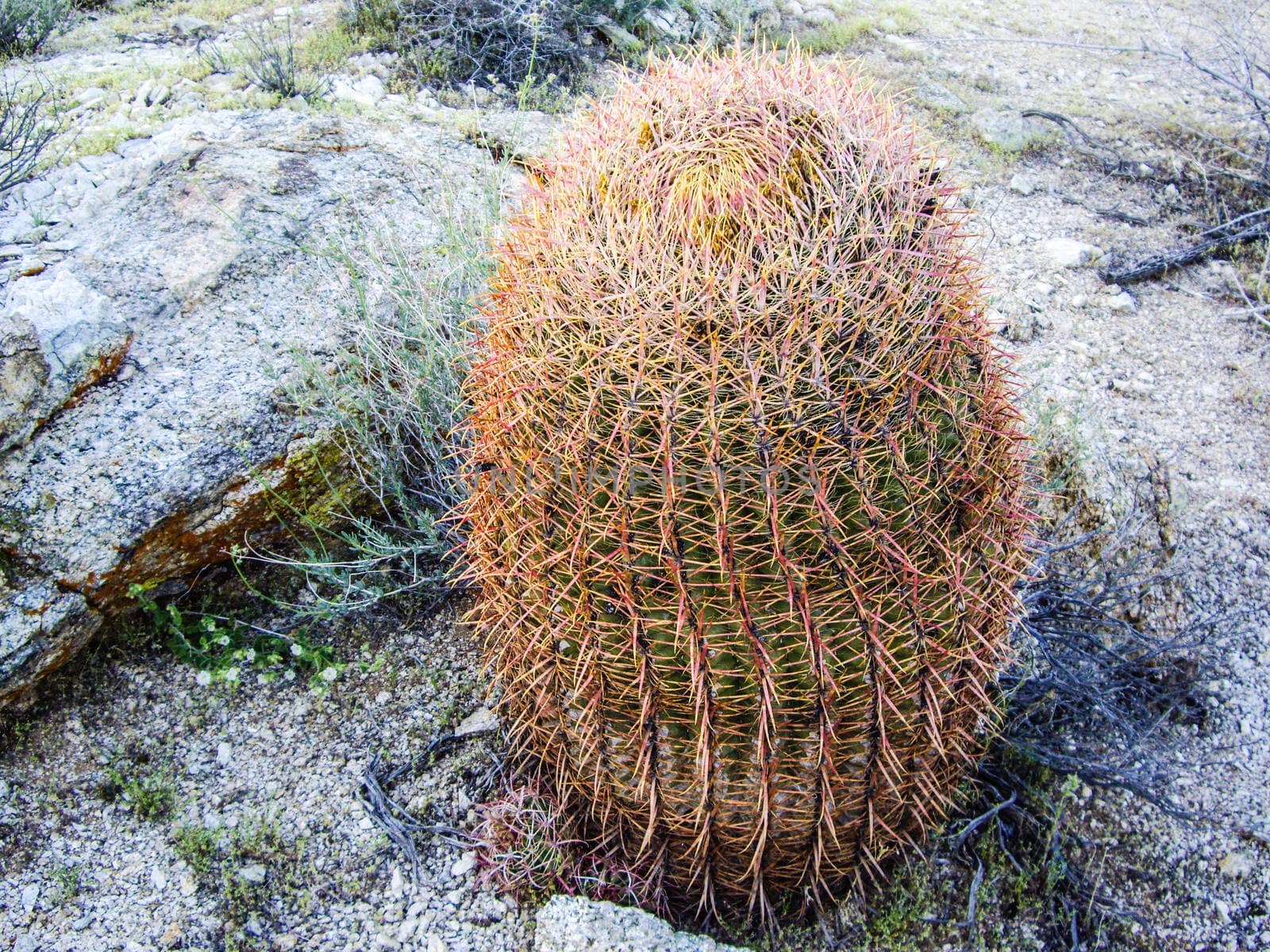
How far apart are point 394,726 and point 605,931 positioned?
40.4 inches

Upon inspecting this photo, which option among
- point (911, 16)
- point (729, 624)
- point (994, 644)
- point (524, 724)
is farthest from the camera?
point (911, 16)

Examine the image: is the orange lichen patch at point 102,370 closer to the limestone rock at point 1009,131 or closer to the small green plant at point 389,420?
the small green plant at point 389,420

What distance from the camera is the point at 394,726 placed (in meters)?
2.87

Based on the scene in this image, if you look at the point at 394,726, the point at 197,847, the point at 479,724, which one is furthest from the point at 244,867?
the point at 479,724

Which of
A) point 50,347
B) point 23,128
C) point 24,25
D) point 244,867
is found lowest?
point 244,867

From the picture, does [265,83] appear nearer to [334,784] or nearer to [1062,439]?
[334,784]

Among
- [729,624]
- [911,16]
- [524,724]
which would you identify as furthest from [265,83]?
[911,16]

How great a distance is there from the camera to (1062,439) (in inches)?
138

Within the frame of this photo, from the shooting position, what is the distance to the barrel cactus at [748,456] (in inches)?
64.7

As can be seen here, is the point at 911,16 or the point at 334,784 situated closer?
the point at 334,784

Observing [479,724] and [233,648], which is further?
[233,648]

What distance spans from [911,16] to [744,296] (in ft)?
22.3

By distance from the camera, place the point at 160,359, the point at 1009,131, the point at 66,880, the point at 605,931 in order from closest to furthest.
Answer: the point at 605,931
the point at 66,880
the point at 160,359
the point at 1009,131

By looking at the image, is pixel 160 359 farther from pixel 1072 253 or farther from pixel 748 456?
pixel 1072 253
